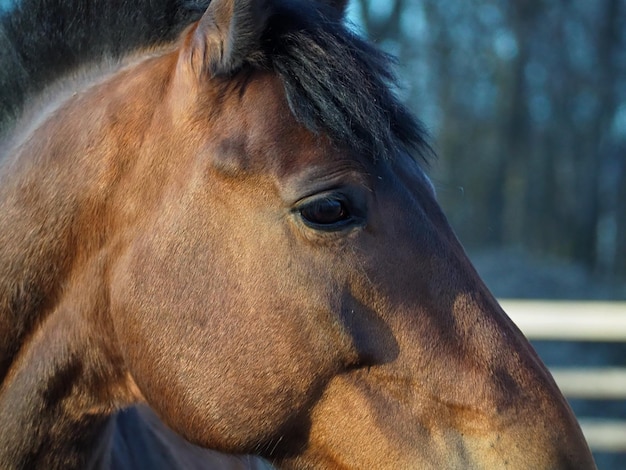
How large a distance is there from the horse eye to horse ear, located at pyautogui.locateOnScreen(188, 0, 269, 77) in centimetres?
40

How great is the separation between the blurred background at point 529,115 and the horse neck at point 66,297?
603 inches

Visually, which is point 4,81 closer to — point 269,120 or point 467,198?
point 269,120

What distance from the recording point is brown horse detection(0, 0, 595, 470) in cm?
169

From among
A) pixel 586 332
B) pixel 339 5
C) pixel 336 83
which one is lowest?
pixel 586 332

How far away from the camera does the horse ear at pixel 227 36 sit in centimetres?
177

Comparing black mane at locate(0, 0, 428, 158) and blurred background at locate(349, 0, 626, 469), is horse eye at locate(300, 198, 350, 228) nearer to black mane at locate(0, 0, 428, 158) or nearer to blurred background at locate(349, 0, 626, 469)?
black mane at locate(0, 0, 428, 158)

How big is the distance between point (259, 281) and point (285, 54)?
54 centimetres

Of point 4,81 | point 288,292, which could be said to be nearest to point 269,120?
point 288,292

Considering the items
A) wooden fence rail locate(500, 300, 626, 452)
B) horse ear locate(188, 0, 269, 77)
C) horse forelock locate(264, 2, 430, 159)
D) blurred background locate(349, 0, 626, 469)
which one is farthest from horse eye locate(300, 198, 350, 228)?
blurred background locate(349, 0, 626, 469)

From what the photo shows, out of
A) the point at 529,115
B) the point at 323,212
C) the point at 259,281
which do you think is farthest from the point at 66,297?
the point at 529,115

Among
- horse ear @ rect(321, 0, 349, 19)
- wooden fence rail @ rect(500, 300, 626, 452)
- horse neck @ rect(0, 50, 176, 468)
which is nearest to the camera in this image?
horse neck @ rect(0, 50, 176, 468)

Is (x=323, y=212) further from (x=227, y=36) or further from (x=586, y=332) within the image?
(x=586, y=332)

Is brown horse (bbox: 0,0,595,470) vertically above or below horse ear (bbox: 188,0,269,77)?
below

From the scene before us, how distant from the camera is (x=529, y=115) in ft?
60.1
